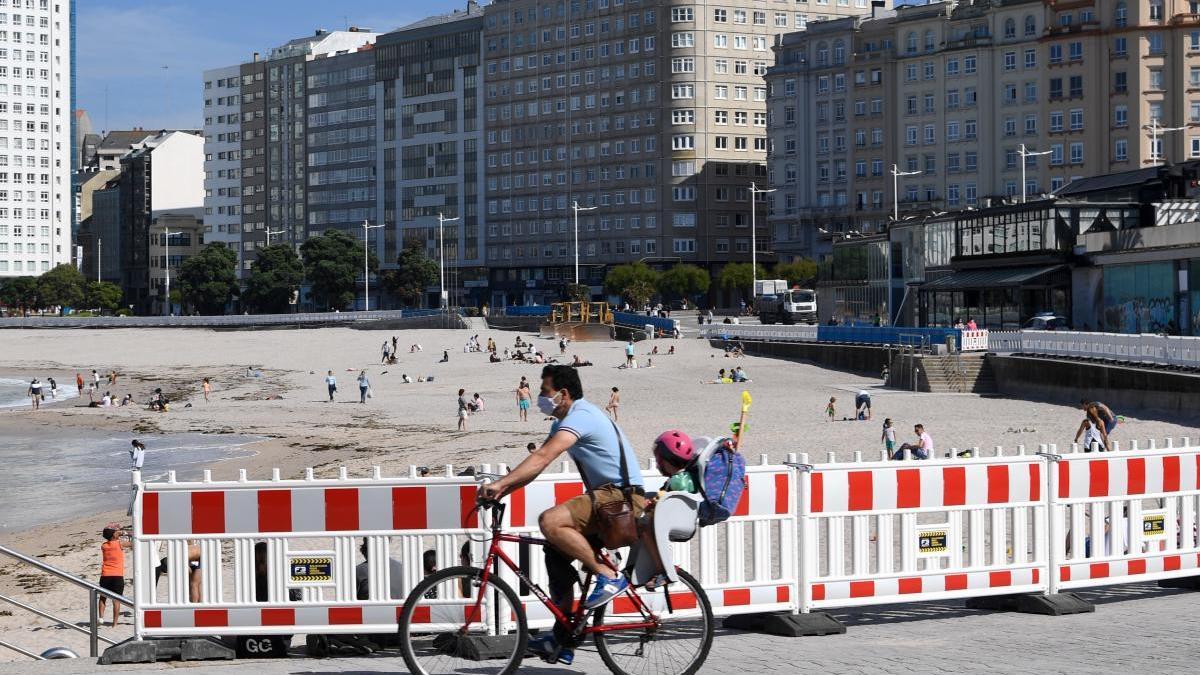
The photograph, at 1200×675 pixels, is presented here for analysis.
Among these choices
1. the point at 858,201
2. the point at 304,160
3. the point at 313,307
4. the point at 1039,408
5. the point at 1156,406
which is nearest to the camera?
the point at 1156,406

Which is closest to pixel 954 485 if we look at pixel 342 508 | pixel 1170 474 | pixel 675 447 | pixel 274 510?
pixel 1170 474

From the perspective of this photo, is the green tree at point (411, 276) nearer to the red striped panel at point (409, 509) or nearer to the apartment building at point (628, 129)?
the apartment building at point (628, 129)

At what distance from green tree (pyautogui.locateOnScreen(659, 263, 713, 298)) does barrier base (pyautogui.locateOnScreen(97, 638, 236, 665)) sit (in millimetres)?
115949

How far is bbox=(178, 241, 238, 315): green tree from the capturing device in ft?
504

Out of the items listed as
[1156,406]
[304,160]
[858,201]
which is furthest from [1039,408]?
[304,160]

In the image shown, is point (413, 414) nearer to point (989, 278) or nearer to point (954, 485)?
point (989, 278)

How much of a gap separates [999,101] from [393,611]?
340 feet

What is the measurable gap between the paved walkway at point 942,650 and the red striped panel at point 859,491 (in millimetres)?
865

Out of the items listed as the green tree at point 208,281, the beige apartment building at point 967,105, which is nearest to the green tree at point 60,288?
the green tree at point 208,281

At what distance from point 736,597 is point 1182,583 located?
14.1 feet

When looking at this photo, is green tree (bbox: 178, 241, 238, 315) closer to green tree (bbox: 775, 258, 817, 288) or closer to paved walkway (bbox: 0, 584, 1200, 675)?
green tree (bbox: 775, 258, 817, 288)

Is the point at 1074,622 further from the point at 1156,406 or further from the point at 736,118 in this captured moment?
the point at 736,118

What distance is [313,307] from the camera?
15912cm

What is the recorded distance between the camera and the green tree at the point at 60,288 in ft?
554
